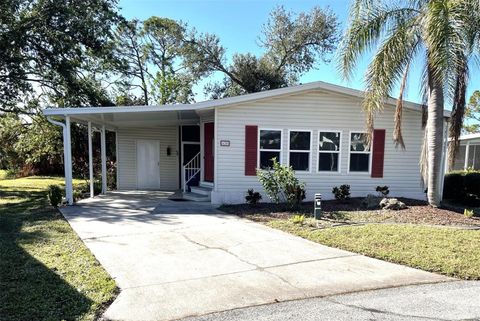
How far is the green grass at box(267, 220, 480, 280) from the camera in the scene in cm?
502

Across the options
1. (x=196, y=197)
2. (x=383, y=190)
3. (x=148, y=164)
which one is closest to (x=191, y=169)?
(x=196, y=197)

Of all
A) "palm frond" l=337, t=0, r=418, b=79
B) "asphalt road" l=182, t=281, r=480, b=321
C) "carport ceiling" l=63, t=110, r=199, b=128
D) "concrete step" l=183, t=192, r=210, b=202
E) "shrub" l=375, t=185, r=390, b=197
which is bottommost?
"concrete step" l=183, t=192, r=210, b=202

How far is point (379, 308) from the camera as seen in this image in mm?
3670

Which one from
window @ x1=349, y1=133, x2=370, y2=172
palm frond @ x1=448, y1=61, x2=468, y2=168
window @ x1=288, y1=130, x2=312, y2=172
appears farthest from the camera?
window @ x1=349, y1=133, x2=370, y2=172

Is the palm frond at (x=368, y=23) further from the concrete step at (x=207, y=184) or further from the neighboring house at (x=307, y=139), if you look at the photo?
the concrete step at (x=207, y=184)

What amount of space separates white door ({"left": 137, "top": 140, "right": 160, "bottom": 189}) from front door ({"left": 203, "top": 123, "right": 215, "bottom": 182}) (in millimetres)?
3366

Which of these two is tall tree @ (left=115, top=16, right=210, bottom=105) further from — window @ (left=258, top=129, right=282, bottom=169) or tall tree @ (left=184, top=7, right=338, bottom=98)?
window @ (left=258, top=129, right=282, bottom=169)

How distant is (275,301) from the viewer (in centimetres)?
384

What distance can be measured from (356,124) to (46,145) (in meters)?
16.8

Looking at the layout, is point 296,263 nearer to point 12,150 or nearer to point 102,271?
point 102,271

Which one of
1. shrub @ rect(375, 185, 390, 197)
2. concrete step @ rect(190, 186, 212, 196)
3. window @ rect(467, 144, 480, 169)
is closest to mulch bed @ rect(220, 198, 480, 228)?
shrub @ rect(375, 185, 390, 197)

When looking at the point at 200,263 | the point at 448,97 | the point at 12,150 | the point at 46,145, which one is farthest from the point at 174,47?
the point at 200,263

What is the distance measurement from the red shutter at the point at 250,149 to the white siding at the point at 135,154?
542 centimetres

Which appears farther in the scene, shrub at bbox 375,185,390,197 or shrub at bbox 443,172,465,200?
shrub at bbox 443,172,465,200
